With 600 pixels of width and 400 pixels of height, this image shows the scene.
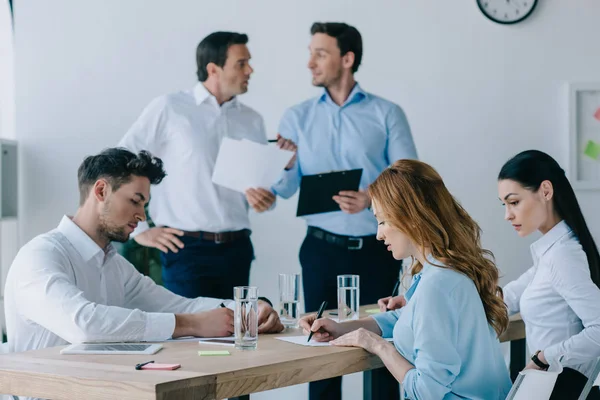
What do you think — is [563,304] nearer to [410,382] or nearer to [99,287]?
[410,382]

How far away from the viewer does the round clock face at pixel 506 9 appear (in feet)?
13.6

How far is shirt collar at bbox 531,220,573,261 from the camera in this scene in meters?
2.47

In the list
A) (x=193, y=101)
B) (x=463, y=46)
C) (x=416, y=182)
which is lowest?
(x=416, y=182)

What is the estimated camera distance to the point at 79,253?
240 centimetres

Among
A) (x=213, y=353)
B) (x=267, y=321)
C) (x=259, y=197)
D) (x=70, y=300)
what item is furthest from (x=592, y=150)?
(x=70, y=300)

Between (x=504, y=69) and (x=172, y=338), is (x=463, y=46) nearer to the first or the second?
(x=504, y=69)

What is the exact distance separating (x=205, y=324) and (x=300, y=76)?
2345 millimetres

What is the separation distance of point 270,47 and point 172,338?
97.4 inches

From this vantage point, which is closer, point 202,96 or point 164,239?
point 164,239

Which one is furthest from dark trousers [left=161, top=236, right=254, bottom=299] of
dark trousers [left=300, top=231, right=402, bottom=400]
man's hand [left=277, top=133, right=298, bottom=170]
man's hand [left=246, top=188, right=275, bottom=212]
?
man's hand [left=277, top=133, right=298, bottom=170]

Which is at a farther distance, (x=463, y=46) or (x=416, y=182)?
(x=463, y=46)

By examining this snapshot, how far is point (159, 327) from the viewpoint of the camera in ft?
7.14

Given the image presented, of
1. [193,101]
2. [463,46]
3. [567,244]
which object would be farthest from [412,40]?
[567,244]

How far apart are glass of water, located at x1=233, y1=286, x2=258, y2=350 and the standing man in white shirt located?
1392 mm
